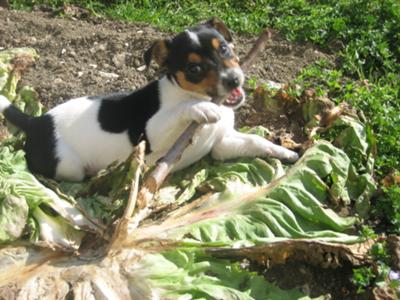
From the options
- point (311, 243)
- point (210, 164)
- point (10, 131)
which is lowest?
point (10, 131)

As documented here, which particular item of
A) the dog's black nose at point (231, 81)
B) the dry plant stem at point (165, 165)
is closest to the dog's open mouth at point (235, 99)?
the dry plant stem at point (165, 165)

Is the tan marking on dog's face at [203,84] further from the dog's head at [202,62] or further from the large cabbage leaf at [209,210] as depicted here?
the large cabbage leaf at [209,210]

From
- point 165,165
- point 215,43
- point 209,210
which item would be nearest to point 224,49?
point 215,43

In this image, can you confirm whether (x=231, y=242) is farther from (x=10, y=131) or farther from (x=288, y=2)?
(x=288, y=2)

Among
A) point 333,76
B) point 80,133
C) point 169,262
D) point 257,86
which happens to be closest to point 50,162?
point 80,133

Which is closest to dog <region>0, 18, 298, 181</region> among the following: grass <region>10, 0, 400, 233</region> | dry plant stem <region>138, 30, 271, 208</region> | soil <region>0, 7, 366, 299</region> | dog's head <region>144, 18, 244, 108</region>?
dog's head <region>144, 18, 244, 108</region>

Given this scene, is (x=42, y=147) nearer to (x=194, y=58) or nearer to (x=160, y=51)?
(x=160, y=51)

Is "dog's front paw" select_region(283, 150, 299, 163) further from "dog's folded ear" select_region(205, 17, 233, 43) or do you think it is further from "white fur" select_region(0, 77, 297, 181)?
"dog's folded ear" select_region(205, 17, 233, 43)
